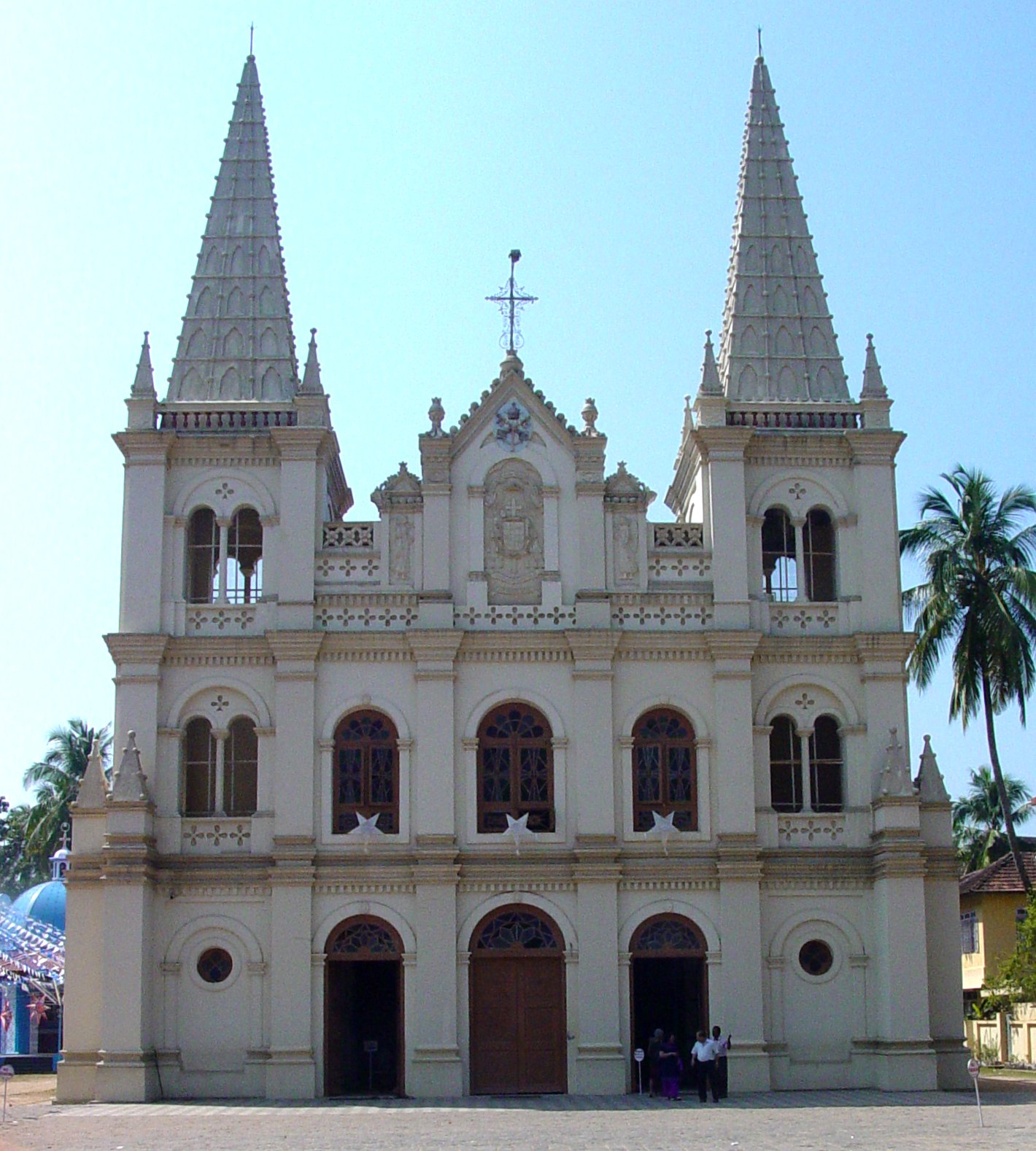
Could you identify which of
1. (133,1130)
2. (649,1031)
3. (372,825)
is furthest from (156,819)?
(649,1031)

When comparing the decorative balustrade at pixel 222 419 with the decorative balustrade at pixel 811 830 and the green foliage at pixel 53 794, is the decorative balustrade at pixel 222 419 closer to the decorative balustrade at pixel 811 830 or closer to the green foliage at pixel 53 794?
the decorative balustrade at pixel 811 830

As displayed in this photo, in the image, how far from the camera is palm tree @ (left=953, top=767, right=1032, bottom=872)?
231 feet

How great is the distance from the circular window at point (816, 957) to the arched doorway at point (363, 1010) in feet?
26.9

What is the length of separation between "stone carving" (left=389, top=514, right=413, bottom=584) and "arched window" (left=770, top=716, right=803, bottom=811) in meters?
8.45

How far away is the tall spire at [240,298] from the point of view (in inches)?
1529

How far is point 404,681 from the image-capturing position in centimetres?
3656

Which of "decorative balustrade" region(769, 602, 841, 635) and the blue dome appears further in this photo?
the blue dome

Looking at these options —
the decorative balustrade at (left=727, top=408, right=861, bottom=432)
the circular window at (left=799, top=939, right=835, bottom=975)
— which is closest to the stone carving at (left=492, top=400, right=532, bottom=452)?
the decorative balustrade at (left=727, top=408, right=861, bottom=432)

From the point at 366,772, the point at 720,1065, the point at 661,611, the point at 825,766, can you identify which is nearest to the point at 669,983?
the point at 720,1065

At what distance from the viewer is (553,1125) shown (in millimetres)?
27859

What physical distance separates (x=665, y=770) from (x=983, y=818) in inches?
1715

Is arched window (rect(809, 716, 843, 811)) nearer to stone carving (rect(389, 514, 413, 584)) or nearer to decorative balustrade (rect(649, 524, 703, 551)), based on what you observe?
decorative balustrade (rect(649, 524, 703, 551))

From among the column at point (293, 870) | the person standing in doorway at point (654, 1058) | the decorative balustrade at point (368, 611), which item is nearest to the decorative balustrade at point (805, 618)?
the decorative balustrade at point (368, 611)

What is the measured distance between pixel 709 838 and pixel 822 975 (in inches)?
140
